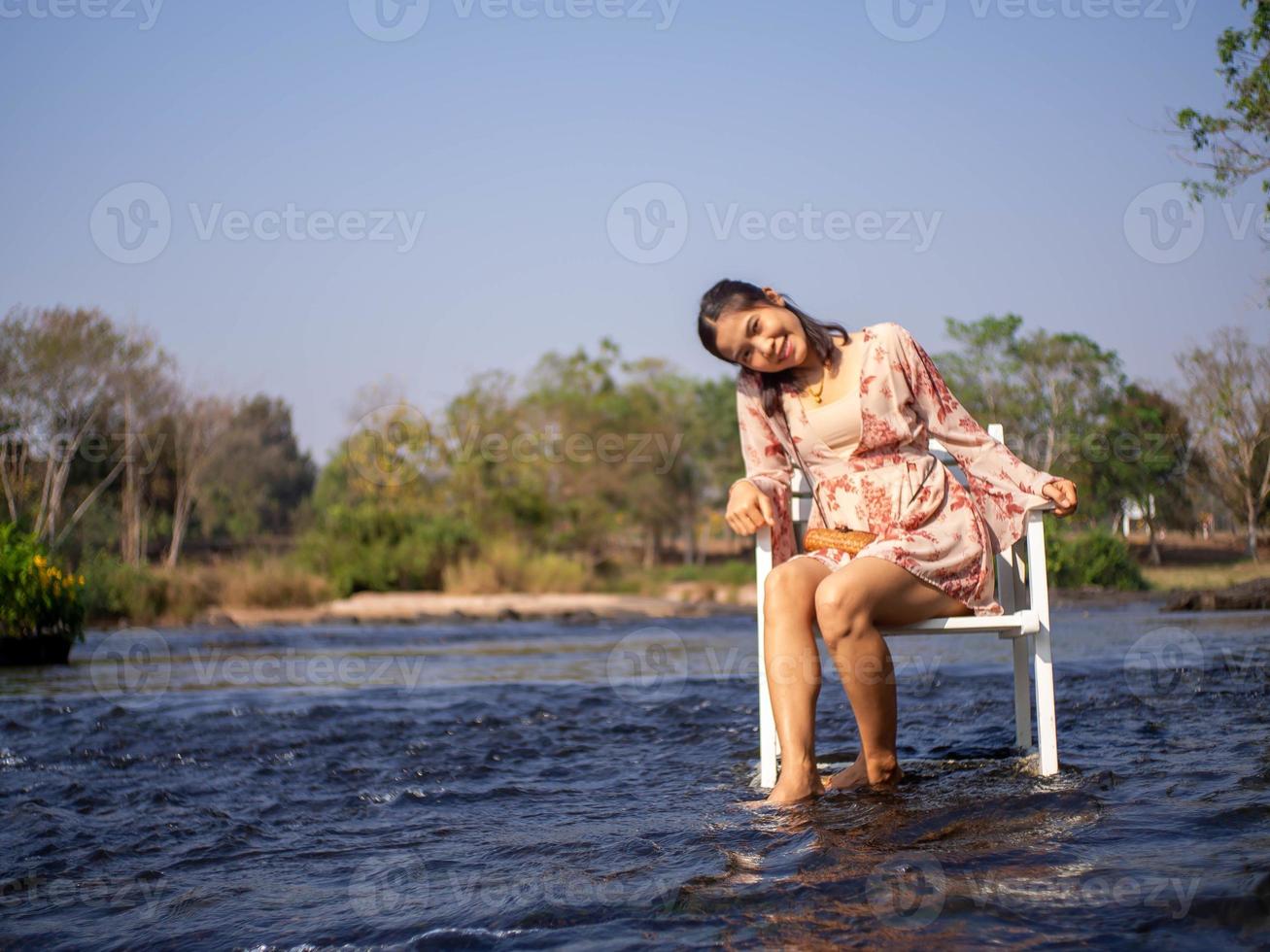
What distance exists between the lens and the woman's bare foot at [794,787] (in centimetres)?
255

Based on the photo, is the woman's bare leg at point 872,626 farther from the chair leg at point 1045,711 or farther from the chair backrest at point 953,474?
the chair backrest at point 953,474

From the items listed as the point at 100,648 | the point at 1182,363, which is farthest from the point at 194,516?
the point at 1182,363

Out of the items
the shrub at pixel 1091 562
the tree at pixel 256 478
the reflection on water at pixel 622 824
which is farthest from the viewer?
the tree at pixel 256 478

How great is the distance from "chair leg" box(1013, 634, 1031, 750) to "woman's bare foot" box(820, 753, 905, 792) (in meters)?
0.56

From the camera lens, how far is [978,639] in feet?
27.3

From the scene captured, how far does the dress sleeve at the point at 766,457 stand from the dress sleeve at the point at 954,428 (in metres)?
0.37

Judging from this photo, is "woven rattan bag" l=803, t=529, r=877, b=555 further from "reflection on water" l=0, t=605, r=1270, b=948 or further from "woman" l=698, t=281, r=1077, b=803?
"reflection on water" l=0, t=605, r=1270, b=948

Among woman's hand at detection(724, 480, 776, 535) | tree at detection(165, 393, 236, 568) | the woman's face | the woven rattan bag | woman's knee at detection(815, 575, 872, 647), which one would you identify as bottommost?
woman's knee at detection(815, 575, 872, 647)

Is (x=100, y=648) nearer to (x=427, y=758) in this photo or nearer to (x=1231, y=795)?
(x=427, y=758)

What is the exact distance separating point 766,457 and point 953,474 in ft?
1.90

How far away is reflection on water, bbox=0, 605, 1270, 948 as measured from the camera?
1.72 metres

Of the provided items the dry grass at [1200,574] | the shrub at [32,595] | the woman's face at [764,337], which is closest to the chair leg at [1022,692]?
the woman's face at [764,337]

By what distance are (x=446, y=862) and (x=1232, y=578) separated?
625 inches

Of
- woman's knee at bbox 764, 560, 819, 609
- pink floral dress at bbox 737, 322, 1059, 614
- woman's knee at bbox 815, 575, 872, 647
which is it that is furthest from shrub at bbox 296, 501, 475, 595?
woman's knee at bbox 815, 575, 872, 647
